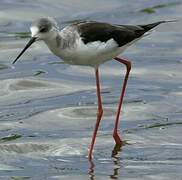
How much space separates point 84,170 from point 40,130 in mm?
1832

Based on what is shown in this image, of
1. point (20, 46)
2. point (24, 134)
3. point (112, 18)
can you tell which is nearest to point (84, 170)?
point (24, 134)

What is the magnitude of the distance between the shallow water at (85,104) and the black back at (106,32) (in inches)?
48.0

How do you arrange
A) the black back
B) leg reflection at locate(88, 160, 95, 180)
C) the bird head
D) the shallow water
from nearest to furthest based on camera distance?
1. leg reflection at locate(88, 160, 95, 180)
2. the shallow water
3. the bird head
4. the black back

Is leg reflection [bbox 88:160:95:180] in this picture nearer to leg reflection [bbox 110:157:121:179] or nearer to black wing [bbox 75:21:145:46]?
leg reflection [bbox 110:157:121:179]

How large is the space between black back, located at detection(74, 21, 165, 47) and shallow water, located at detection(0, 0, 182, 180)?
1.22m

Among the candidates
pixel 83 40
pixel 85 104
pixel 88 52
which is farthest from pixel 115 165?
pixel 85 104

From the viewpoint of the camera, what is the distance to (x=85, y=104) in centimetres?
1341

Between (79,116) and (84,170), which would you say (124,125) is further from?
(84,170)

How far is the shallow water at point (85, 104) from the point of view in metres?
10.7

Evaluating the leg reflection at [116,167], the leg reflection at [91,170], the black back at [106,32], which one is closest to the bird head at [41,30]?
the black back at [106,32]

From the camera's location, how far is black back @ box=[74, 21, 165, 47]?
36.5 ft

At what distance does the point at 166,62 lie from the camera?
15.4 meters

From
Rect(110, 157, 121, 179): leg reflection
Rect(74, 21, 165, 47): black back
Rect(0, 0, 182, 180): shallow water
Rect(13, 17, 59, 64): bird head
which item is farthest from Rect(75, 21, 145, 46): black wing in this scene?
Rect(110, 157, 121, 179): leg reflection

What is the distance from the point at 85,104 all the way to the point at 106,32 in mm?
2227
